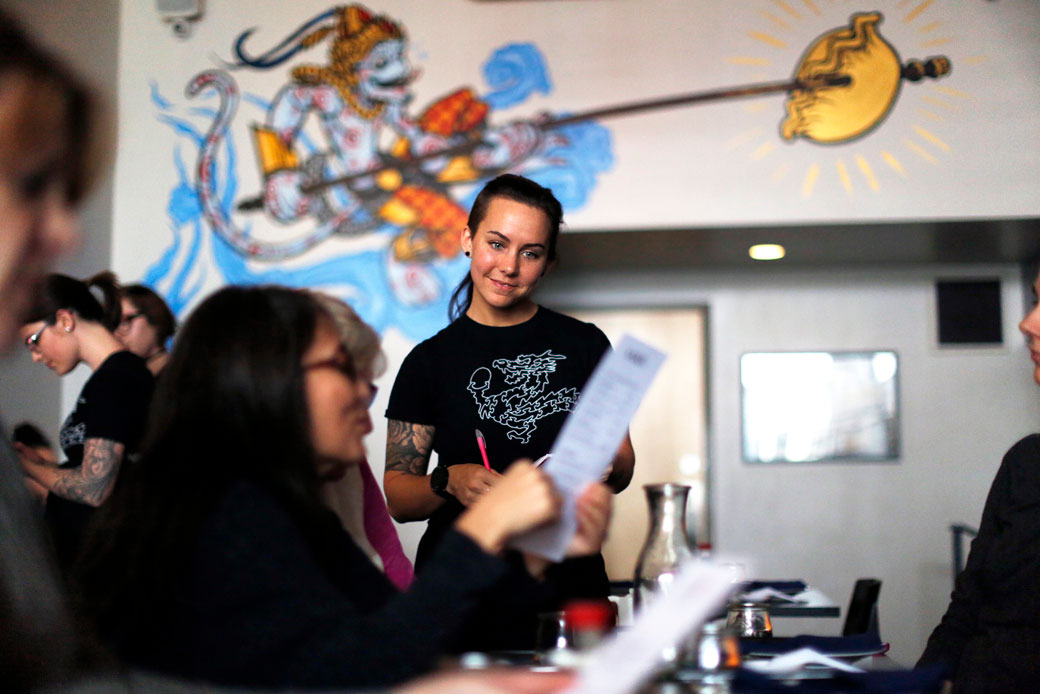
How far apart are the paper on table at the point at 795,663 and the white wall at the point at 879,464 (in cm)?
366

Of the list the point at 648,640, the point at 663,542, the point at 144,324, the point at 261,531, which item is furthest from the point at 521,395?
the point at 144,324

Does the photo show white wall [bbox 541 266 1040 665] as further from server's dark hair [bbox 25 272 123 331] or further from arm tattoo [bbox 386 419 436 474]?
arm tattoo [bbox 386 419 436 474]

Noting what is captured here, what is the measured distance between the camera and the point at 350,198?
433 cm

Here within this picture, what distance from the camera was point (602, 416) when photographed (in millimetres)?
1070

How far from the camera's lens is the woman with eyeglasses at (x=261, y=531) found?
944mm

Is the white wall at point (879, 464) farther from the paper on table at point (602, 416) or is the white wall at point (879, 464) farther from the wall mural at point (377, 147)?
the paper on table at point (602, 416)

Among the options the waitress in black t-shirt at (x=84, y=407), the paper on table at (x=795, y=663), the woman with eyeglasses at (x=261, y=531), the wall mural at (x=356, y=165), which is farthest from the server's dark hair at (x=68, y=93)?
the wall mural at (x=356, y=165)

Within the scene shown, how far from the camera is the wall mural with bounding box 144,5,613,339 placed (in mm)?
4227

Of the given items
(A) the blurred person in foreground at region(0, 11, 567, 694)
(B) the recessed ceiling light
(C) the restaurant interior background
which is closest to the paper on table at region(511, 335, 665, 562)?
(A) the blurred person in foreground at region(0, 11, 567, 694)

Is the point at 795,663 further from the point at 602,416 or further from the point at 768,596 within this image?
the point at 768,596

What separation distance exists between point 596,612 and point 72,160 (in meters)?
0.66

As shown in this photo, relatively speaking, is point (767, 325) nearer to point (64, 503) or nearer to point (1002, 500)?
point (1002, 500)

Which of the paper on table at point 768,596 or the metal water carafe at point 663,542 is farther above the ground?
the metal water carafe at point 663,542

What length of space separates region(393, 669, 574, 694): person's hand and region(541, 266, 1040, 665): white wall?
4.03m
